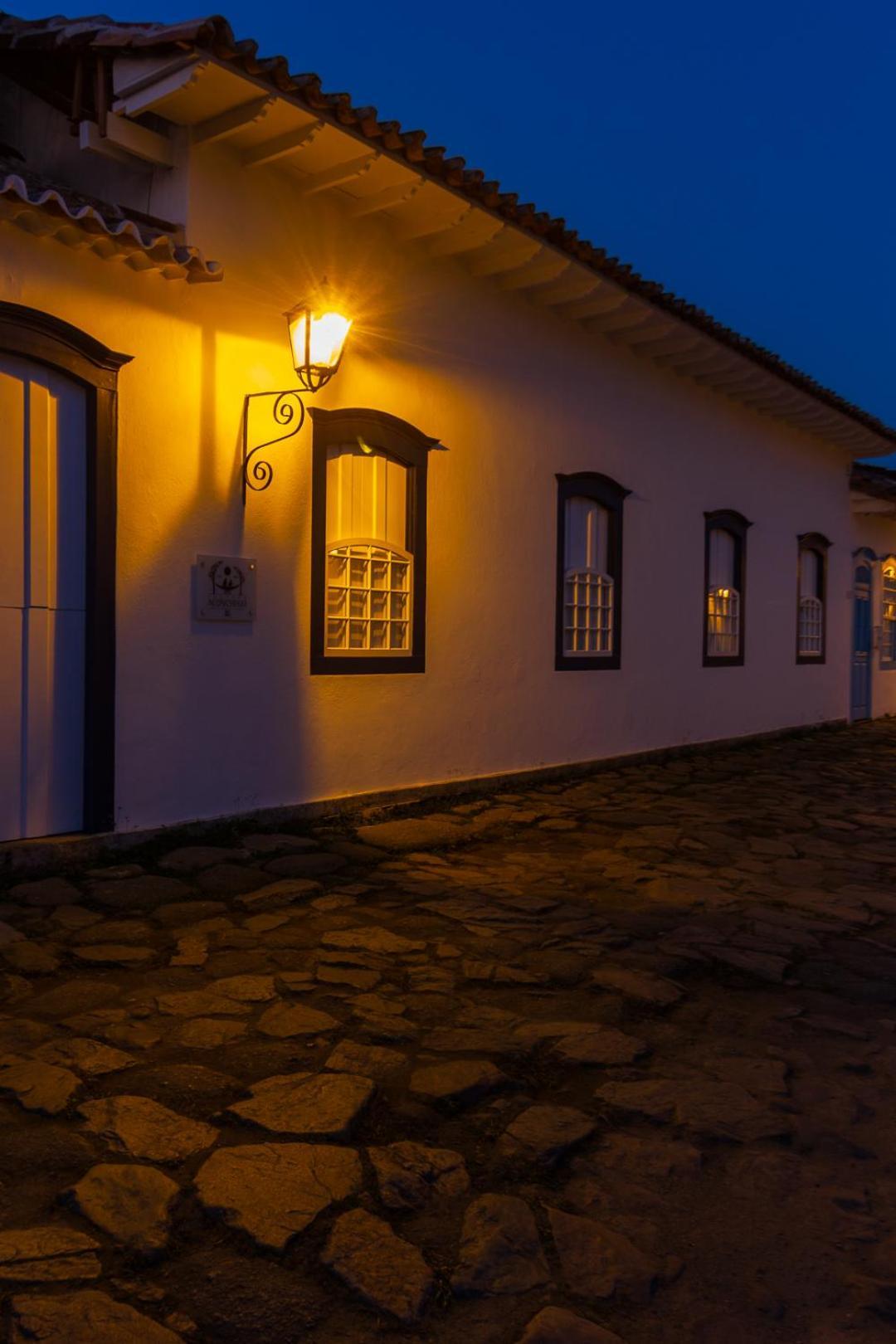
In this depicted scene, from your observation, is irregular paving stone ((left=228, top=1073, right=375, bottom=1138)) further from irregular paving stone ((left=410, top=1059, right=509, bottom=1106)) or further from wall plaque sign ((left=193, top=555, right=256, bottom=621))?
wall plaque sign ((left=193, top=555, right=256, bottom=621))

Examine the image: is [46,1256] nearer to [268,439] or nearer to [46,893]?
[46,893]

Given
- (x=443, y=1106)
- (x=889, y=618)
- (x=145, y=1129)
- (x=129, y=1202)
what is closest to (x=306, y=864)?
(x=443, y=1106)

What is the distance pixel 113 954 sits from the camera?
13.1 ft

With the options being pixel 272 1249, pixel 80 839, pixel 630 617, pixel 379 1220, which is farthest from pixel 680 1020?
pixel 630 617

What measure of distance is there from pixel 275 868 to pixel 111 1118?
2.74 m

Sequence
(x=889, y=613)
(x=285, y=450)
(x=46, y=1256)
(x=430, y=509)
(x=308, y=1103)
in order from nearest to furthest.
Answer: (x=46, y=1256) → (x=308, y=1103) → (x=285, y=450) → (x=430, y=509) → (x=889, y=613)

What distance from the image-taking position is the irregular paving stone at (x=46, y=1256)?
2.06 m

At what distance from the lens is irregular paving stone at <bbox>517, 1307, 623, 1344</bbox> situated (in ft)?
6.38

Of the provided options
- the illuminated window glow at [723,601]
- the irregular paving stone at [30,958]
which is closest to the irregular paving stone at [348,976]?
the irregular paving stone at [30,958]

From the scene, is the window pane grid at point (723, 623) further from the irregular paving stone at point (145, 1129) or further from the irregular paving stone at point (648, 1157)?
the irregular paving stone at point (145, 1129)

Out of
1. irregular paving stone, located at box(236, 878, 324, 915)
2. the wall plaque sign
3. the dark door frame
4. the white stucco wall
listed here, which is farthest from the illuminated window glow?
the dark door frame

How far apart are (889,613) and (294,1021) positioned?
15.5 metres

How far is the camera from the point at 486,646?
8.02 m

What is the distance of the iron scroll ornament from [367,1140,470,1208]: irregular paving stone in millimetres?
4295
